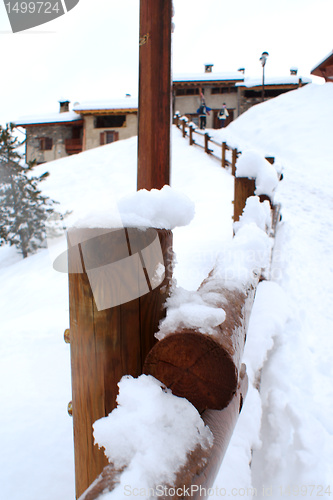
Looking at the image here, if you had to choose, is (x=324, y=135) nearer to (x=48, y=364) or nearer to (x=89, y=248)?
(x=48, y=364)

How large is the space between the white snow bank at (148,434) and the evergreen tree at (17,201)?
404 inches

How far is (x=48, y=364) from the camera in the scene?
2682 mm

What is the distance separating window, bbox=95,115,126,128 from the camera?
81.5 feet

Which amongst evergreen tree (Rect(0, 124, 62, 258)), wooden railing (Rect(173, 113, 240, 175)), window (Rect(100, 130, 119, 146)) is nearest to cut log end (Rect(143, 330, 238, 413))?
wooden railing (Rect(173, 113, 240, 175))

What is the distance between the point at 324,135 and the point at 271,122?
389 centimetres

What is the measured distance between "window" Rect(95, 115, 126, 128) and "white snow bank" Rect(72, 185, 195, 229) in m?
25.6

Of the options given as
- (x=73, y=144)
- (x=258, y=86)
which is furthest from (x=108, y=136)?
(x=258, y=86)

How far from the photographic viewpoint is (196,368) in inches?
31.5

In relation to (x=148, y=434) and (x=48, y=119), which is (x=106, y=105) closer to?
(x=48, y=119)

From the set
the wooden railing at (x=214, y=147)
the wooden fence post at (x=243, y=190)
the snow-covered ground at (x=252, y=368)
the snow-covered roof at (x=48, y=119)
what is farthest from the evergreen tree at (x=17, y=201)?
the snow-covered roof at (x=48, y=119)

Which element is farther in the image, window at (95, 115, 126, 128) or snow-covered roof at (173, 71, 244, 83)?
snow-covered roof at (173, 71, 244, 83)

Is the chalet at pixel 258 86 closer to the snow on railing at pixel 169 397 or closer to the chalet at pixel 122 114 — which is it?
the chalet at pixel 122 114

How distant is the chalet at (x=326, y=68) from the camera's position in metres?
22.4

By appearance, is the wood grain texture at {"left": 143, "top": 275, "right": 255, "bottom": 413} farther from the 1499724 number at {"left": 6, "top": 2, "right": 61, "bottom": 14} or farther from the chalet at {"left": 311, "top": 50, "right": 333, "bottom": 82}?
the chalet at {"left": 311, "top": 50, "right": 333, "bottom": 82}
